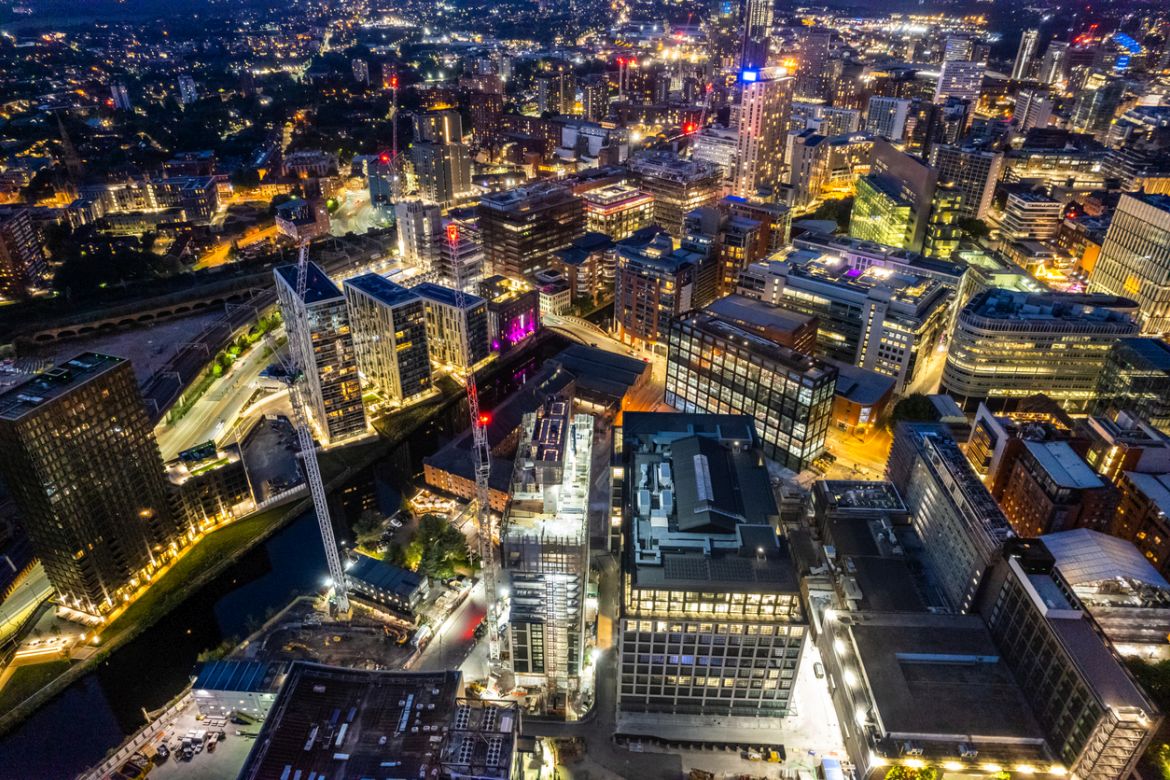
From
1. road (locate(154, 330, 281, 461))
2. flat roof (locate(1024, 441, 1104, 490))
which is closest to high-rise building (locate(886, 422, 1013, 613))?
flat roof (locate(1024, 441, 1104, 490))

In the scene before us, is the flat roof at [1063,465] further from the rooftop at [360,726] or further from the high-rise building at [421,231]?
the high-rise building at [421,231]

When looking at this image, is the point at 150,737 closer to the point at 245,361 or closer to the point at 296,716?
the point at 296,716

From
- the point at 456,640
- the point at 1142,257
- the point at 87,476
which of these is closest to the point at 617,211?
the point at 1142,257

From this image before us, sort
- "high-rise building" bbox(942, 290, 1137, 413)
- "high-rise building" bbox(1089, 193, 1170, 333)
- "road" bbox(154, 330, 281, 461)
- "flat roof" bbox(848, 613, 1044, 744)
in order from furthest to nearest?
"high-rise building" bbox(1089, 193, 1170, 333) → "road" bbox(154, 330, 281, 461) → "high-rise building" bbox(942, 290, 1137, 413) → "flat roof" bbox(848, 613, 1044, 744)

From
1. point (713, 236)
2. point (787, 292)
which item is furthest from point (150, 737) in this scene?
point (713, 236)

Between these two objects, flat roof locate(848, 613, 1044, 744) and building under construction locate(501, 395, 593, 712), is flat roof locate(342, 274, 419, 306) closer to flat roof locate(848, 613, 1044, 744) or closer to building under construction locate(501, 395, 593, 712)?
building under construction locate(501, 395, 593, 712)

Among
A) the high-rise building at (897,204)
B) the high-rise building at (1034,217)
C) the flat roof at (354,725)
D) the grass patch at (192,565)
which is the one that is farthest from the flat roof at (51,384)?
the high-rise building at (1034,217)
